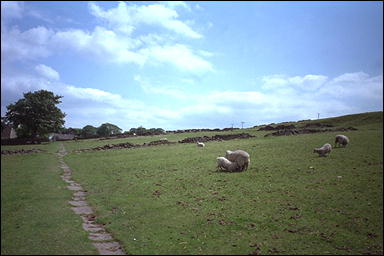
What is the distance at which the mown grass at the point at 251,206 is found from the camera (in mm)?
11109

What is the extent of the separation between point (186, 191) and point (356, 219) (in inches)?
390

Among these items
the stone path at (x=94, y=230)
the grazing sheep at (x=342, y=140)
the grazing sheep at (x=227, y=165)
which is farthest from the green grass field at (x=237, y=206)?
the grazing sheep at (x=342, y=140)

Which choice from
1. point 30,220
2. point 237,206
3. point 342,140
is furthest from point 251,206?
point 342,140

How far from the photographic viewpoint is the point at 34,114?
50.0 feet

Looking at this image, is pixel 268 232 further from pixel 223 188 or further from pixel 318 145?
pixel 318 145

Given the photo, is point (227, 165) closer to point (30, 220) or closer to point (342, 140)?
point (342, 140)

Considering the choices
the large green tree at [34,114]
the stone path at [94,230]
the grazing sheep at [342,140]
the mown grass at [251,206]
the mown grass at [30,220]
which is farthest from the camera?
the grazing sheep at [342,140]

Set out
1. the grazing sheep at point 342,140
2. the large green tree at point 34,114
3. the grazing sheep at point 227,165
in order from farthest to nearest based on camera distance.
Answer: the grazing sheep at point 342,140 < the grazing sheep at point 227,165 < the large green tree at point 34,114

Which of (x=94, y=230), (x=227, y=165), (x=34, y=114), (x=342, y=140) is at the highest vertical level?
(x=34, y=114)

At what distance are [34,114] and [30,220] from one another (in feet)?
23.7

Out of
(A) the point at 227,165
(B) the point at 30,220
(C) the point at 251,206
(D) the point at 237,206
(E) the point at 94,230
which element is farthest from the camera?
(A) the point at 227,165

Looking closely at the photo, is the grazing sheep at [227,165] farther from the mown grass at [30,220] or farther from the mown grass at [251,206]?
the mown grass at [30,220]

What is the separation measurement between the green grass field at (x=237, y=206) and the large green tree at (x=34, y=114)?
199 centimetres

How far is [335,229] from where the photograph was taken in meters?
12.2
